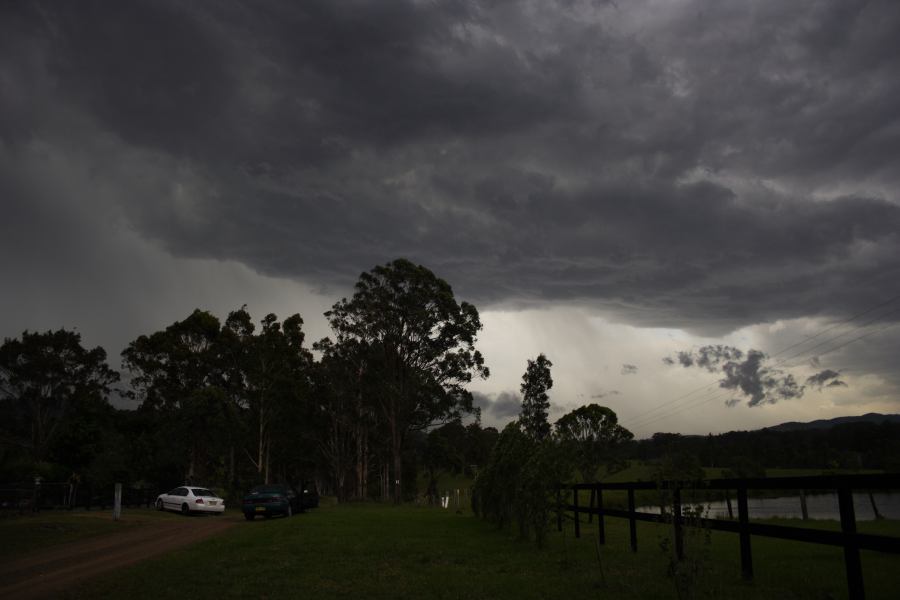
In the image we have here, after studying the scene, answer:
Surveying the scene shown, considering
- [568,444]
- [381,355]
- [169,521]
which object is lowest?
[169,521]

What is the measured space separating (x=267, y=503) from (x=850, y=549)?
30.1 m

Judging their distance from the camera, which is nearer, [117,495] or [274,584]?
[274,584]

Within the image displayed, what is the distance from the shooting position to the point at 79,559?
14.9 metres

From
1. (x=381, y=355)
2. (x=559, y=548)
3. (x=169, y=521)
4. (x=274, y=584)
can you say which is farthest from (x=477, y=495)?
(x=381, y=355)

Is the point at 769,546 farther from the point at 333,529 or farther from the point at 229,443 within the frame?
the point at 229,443

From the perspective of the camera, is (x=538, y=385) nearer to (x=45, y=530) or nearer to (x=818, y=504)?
(x=818, y=504)

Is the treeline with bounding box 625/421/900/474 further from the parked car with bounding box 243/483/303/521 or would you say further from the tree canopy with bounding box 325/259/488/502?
the parked car with bounding box 243/483/303/521

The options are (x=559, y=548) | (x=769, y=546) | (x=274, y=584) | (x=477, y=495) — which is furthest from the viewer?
(x=477, y=495)

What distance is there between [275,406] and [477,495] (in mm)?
34467

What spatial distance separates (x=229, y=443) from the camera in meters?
54.8

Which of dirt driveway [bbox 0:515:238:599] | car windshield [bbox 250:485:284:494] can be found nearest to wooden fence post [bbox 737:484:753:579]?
dirt driveway [bbox 0:515:238:599]

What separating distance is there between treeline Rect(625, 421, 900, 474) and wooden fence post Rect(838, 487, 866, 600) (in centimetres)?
5898

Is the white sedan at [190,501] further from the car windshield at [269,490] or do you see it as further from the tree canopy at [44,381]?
the tree canopy at [44,381]

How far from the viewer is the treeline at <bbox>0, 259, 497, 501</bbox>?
52.8 meters
